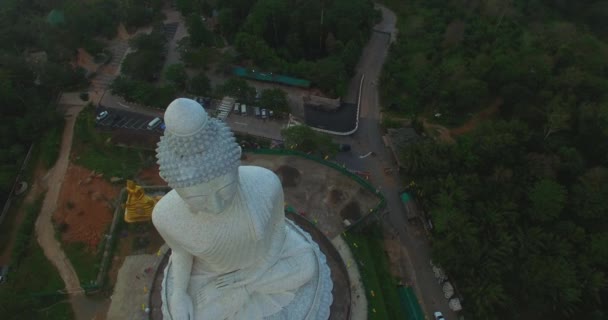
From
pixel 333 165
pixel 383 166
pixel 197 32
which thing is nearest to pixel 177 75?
pixel 197 32

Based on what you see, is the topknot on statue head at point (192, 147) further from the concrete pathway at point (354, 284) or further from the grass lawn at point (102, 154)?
the grass lawn at point (102, 154)

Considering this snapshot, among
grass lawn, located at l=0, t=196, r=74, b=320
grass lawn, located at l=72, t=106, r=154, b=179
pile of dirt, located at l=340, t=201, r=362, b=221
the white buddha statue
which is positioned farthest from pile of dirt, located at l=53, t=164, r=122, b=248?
pile of dirt, located at l=340, t=201, r=362, b=221

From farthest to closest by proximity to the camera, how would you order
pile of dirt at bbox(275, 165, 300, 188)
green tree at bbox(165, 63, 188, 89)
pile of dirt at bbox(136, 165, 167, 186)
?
1. green tree at bbox(165, 63, 188, 89)
2. pile of dirt at bbox(136, 165, 167, 186)
3. pile of dirt at bbox(275, 165, 300, 188)

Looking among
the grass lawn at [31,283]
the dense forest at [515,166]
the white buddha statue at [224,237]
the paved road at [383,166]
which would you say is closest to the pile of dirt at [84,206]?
the grass lawn at [31,283]

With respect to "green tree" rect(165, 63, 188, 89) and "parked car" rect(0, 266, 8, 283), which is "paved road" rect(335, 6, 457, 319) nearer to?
"green tree" rect(165, 63, 188, 89)

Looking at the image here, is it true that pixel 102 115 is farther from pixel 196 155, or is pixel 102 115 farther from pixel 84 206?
pixel 196 155

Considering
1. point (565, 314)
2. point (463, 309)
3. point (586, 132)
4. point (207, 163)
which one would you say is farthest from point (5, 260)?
point (586, 132)

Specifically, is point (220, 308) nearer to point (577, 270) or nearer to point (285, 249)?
point (285, 249)
